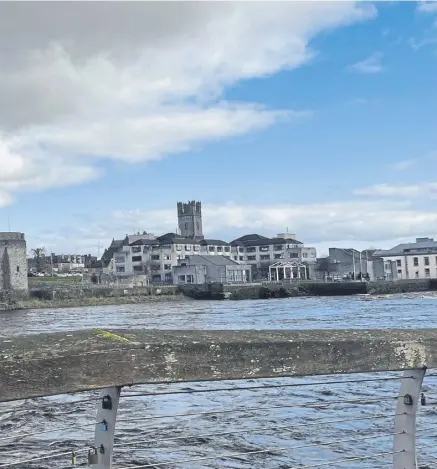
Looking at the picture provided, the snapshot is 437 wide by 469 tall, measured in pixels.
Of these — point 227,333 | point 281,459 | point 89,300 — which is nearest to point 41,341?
point 227,333

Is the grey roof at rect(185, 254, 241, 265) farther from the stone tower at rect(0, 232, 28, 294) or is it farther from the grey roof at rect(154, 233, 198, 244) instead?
the stone tower at rect(0, 232, 28, 294)

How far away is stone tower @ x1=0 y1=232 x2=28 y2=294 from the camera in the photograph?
7706 centimetres

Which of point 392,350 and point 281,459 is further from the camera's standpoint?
point 281,459

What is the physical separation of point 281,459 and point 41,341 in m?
5.89

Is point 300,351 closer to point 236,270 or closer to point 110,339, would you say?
point 110,339

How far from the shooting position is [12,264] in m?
77.6

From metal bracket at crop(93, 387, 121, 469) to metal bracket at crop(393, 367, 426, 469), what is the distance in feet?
3.99

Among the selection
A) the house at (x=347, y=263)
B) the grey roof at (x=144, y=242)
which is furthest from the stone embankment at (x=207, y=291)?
the grey roof at (x=144, y=242)

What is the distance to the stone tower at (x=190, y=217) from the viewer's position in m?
159

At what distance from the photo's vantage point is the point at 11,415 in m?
10.6

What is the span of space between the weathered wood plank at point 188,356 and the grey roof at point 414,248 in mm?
107946

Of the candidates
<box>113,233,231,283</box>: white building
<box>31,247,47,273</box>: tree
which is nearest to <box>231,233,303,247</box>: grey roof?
<box>113,233,231,283</box>: white building

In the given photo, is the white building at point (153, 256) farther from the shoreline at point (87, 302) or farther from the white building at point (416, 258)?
the white building at point (416, 258)

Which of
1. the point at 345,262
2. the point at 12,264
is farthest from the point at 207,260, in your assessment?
the point at 12,264
